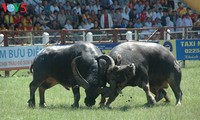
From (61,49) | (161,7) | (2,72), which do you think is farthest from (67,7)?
(61,49)

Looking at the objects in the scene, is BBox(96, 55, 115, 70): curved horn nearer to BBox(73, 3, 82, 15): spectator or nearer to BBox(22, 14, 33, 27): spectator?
BBox(22, 14, 33, 27): spectator

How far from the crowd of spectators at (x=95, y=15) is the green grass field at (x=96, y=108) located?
32.3 feet

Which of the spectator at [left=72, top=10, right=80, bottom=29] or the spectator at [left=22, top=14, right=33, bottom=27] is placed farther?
the spectator at [left=72, top=10, right=80, bottom=29]

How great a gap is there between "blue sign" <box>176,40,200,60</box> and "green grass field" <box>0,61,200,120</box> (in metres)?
7.23

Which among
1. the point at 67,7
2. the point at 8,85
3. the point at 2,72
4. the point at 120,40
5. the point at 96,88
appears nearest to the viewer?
the point at 96,88

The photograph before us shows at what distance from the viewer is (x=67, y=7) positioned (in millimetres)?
28062

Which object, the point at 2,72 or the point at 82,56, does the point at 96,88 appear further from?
the point at 2,72

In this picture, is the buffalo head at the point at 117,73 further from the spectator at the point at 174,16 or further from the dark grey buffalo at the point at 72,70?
the spectator at the point at 174,16

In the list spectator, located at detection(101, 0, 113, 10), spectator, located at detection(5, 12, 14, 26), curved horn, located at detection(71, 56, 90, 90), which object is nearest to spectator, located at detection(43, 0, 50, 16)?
spectator, located at detection(5, 12, 14, 26)

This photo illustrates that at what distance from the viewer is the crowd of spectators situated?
2527 cm

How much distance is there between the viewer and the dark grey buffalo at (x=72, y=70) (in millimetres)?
11156

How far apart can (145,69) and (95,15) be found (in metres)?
17.1

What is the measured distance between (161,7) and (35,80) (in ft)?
68.1

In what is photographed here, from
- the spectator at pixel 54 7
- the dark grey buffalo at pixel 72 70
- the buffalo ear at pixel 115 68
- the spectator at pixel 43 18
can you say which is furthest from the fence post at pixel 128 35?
the buffalo ear at pixel 115 68
